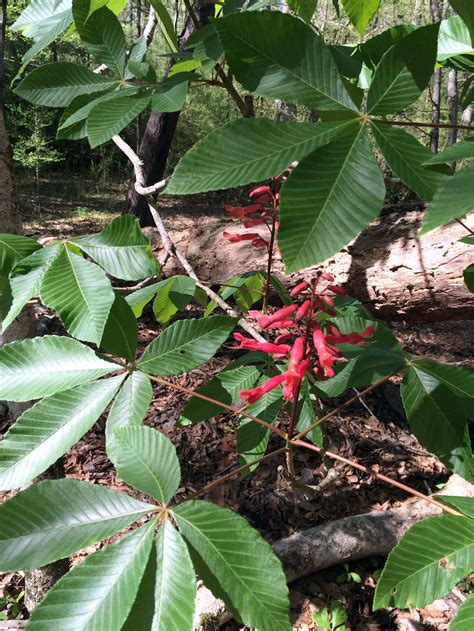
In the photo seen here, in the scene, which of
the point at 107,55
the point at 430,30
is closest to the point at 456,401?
the point at 430,30

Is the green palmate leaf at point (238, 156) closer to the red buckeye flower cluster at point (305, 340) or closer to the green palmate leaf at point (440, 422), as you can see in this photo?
the red buckeye flower cluster at point (305, 340)

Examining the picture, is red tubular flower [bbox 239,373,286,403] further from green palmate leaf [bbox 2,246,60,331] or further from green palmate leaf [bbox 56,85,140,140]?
green palmate leaf [bbox 56,85,140,140]

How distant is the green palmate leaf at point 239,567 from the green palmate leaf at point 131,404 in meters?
0.25

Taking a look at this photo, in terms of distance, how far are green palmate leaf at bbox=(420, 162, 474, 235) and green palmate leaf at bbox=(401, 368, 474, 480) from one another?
0.55 m

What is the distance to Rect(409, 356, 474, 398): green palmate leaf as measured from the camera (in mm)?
942

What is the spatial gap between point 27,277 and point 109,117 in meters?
0.32

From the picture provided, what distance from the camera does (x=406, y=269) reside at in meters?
2.67

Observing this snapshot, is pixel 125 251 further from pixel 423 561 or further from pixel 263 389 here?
pixel 423 561

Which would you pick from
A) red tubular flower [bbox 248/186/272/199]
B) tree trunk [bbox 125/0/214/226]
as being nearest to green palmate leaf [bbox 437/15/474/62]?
red tubular flower [bbox 248/186/272/199]

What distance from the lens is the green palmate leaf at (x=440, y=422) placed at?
932 mm

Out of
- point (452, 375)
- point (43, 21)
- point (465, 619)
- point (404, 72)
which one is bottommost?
point (465, 619)

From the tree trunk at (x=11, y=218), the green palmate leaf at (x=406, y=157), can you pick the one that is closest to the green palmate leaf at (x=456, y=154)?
the green palmate leaf at (x=406, y=157)

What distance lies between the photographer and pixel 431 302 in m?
2.66

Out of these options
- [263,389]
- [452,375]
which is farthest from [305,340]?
[452,375]
